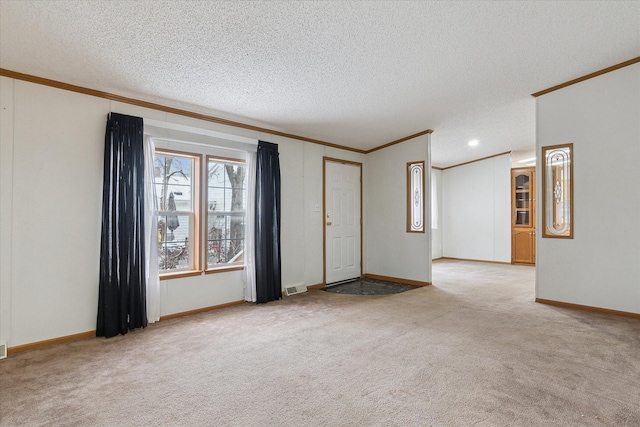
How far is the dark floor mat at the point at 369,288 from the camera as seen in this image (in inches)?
209

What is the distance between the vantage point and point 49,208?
3.15 meters

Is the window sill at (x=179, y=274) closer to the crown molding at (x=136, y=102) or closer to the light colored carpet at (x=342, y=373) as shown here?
the light colored carpet at (x=342, y=373)

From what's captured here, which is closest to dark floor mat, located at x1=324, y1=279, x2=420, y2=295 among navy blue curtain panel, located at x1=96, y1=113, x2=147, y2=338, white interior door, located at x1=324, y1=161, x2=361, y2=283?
white interior door, located at x1=324, y1=161, x2=361, y2=283

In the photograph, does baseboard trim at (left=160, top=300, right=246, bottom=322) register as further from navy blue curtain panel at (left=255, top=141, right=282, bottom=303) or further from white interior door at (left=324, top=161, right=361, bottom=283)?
white interior door at (left=324, top=161, right=361, bottom=283)

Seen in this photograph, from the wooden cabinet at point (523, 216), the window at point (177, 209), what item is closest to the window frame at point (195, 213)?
the window at point (177, 209)

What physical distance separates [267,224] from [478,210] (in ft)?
20.9

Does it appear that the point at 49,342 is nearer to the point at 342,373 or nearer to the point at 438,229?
the point at 342,373

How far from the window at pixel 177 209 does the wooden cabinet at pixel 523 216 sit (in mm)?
7432

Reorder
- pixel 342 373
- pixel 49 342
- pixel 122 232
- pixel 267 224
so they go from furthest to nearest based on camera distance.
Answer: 1. pixel 267 224
2. pixel 122 232
3. pixel 49 342
4. pixel 342 373

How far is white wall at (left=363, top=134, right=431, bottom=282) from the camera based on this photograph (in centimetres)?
584

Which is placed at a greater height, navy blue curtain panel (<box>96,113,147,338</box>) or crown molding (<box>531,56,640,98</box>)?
crown molding (<box>531,56,640,98</box>)

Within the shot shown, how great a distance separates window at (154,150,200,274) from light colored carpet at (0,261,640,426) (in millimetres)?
745

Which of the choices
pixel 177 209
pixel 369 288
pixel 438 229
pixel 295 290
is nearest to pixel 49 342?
pixel 177 209

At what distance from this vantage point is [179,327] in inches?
142
